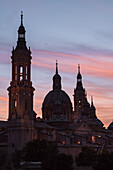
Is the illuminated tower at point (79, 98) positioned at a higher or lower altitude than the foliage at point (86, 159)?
higher

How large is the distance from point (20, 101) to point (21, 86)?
376 cm

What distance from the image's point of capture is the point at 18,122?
8994 centimetres

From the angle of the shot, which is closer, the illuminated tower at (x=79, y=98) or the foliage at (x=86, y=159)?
the foliage at (x=86, y=159)

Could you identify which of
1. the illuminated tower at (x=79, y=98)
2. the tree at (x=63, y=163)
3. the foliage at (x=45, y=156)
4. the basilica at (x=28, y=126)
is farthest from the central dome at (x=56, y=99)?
the tree at (x=63, y=163)

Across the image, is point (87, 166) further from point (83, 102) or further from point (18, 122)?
point (83, 102)

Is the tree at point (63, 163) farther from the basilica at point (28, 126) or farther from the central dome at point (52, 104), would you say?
→ the central dome at point (52, 104)

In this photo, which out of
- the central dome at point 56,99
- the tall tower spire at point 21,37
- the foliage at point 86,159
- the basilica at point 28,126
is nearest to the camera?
the foliage at point 86,159

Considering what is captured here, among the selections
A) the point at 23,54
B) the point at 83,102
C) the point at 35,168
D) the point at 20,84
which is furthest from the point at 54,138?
the point at 83,102

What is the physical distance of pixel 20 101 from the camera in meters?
91.8

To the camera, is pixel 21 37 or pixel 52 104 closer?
pixel 21 37

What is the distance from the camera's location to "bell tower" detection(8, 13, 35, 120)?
91750mm

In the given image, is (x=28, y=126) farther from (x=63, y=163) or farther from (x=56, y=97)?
(x=56, y=97)

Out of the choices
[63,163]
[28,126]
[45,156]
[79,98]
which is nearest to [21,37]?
[28,126]

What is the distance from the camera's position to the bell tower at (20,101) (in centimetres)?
8962
